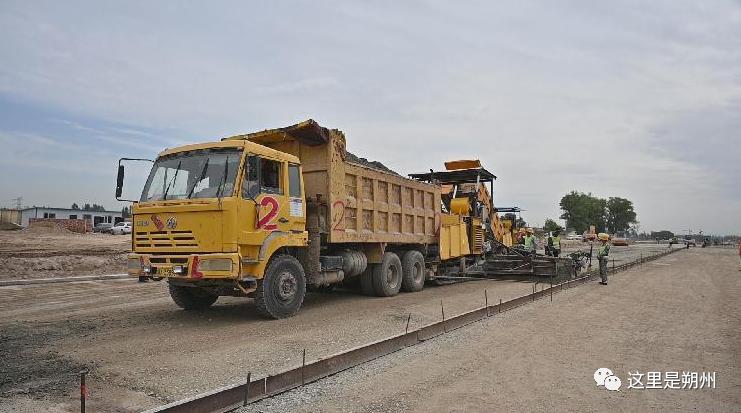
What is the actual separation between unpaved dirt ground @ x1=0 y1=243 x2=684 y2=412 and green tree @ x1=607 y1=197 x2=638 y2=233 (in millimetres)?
128827

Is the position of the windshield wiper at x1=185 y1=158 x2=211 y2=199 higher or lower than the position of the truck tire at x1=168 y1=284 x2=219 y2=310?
higher

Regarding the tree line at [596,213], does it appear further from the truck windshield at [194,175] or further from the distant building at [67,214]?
the truck windshield at [194,175]

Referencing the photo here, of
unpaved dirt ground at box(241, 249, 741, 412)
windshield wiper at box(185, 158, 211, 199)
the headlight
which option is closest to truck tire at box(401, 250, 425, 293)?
unpaved dirt ground at box(241, 249, 741, 412)

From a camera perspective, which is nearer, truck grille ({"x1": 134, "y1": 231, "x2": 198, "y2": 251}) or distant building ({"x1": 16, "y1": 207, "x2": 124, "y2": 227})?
truck grille ({"x1": 134, "y1": 231, "x2": 198, "y2": 251})

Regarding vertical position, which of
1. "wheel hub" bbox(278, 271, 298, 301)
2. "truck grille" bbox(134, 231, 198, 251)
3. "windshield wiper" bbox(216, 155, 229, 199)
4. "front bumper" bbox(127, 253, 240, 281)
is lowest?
"wheel hub" bbox(278, 271, 298, 301)

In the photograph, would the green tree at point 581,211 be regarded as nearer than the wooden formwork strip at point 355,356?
No

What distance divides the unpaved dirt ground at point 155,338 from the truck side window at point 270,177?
80.9 inches

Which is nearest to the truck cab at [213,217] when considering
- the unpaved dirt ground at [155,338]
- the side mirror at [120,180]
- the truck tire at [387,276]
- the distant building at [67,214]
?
the side mirror at [120,180]

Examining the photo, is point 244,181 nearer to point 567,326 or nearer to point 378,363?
point 378,363

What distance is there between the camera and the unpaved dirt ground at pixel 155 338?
4.52m

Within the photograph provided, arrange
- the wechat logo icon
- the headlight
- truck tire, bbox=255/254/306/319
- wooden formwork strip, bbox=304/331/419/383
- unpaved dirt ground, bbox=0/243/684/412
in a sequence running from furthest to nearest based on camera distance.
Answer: truck tire, bbox=255/254/306/319 < the headlight < wooden formwork strip, bbox=304/331/419/383 < the wechat logo icon < unpaved dirt ground, bbox=0/243/684/412

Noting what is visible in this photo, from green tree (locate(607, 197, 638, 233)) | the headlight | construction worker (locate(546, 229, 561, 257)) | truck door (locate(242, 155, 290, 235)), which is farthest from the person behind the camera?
green tree (locate(607, 197, 638, 233))

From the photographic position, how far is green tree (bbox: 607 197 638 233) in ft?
410

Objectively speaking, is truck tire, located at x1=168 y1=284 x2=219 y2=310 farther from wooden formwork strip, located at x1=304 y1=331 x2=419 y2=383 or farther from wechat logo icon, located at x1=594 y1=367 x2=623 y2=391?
wechat logo icon, located at x1=594 y1=367 x2=623 y2=391
